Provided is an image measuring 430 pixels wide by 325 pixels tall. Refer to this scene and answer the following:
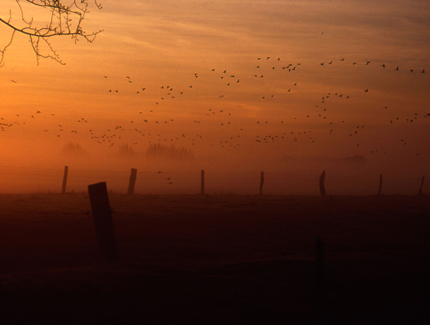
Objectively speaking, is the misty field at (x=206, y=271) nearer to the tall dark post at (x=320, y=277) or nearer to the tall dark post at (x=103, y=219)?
the tall dark post at (x=320, y=277)

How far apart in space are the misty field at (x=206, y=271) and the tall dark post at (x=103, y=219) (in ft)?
1.25

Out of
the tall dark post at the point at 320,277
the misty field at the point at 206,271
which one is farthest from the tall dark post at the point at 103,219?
the tall dark post at the point at 320,277

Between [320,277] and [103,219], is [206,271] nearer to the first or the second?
[103,219]

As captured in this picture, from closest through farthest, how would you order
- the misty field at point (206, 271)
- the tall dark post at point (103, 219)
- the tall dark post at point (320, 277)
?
the misty field at point (206, 271)
the tall dark post at point (320, 277)
the tall dark post at point (103, 219)

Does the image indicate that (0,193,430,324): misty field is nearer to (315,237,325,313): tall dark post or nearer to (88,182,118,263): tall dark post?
(315,237,325,313): tall dark post

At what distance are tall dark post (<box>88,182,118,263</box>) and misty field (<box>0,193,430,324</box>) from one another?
38 cm

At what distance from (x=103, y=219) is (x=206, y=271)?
2.56 m

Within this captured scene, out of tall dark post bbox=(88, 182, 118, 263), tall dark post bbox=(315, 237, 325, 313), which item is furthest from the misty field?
Answer: tall dark post bbox=(88, 182, 118, 263)

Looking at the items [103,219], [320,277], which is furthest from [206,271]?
[320,277]

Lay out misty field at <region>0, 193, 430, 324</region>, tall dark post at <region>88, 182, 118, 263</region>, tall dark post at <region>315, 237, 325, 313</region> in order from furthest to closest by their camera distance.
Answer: tall dark post at <region>88, 182, 118, 263</region>, tall dark post at <region>315, 237, 325, 313</region>, misty field at <region>0, 193, 430, 324</region>

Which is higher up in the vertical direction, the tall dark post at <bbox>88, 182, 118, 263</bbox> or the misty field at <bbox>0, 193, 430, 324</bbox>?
the tall dark post at <bbox>88, 182, 118, 263</bbox>

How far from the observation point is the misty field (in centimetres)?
596

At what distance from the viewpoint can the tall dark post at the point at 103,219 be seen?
9164 mm

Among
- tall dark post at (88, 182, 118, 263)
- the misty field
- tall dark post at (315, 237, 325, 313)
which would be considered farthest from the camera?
tall dark post at (88, 182, 118, 263)
